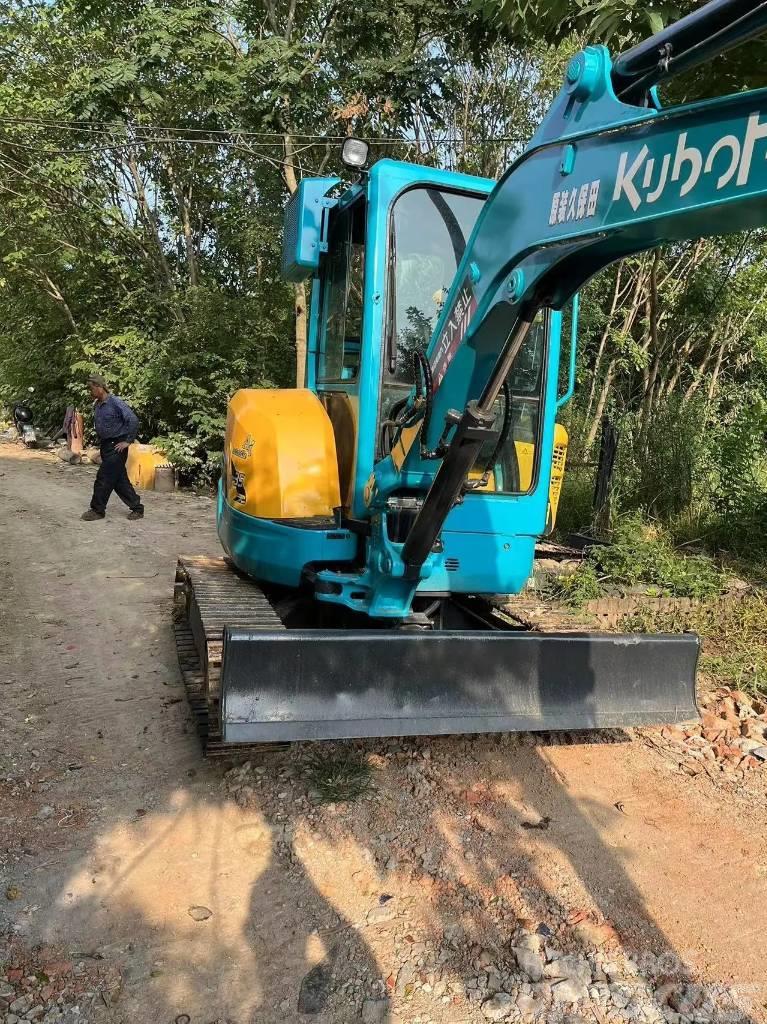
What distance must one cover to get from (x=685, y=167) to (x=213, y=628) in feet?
8.55

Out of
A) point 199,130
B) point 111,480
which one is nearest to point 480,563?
point 111,480

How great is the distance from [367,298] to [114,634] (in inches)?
128

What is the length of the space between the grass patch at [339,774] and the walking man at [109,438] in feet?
21.4

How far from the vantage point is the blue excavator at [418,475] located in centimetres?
245

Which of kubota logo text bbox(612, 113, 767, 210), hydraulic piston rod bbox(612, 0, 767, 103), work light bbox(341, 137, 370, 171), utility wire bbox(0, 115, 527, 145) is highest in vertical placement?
utility wire bbox(0, 115, 527, 145)

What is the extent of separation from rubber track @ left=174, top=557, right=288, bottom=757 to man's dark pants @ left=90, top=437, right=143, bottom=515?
504cm

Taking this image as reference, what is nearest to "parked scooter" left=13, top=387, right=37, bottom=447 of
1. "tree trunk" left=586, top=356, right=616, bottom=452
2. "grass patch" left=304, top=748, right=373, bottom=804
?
"tree trunk" left=586, top=356, right=616, bottom=452

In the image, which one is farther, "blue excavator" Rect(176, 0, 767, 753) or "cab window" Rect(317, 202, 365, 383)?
"cab window" Rect(317, 202, 365, 383)

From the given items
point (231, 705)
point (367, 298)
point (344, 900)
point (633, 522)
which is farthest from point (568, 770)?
point (633, 522)

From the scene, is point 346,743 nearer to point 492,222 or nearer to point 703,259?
point 492,222

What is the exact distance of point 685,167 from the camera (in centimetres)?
179

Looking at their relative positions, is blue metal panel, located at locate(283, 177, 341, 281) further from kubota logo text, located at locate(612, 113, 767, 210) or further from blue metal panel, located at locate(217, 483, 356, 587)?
kubota logo text, located at locate(612, 113, 767, 210)

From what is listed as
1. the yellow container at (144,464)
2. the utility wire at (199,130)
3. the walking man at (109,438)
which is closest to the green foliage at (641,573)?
the walking man at (109,438)

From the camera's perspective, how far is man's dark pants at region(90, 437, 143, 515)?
9211mm
